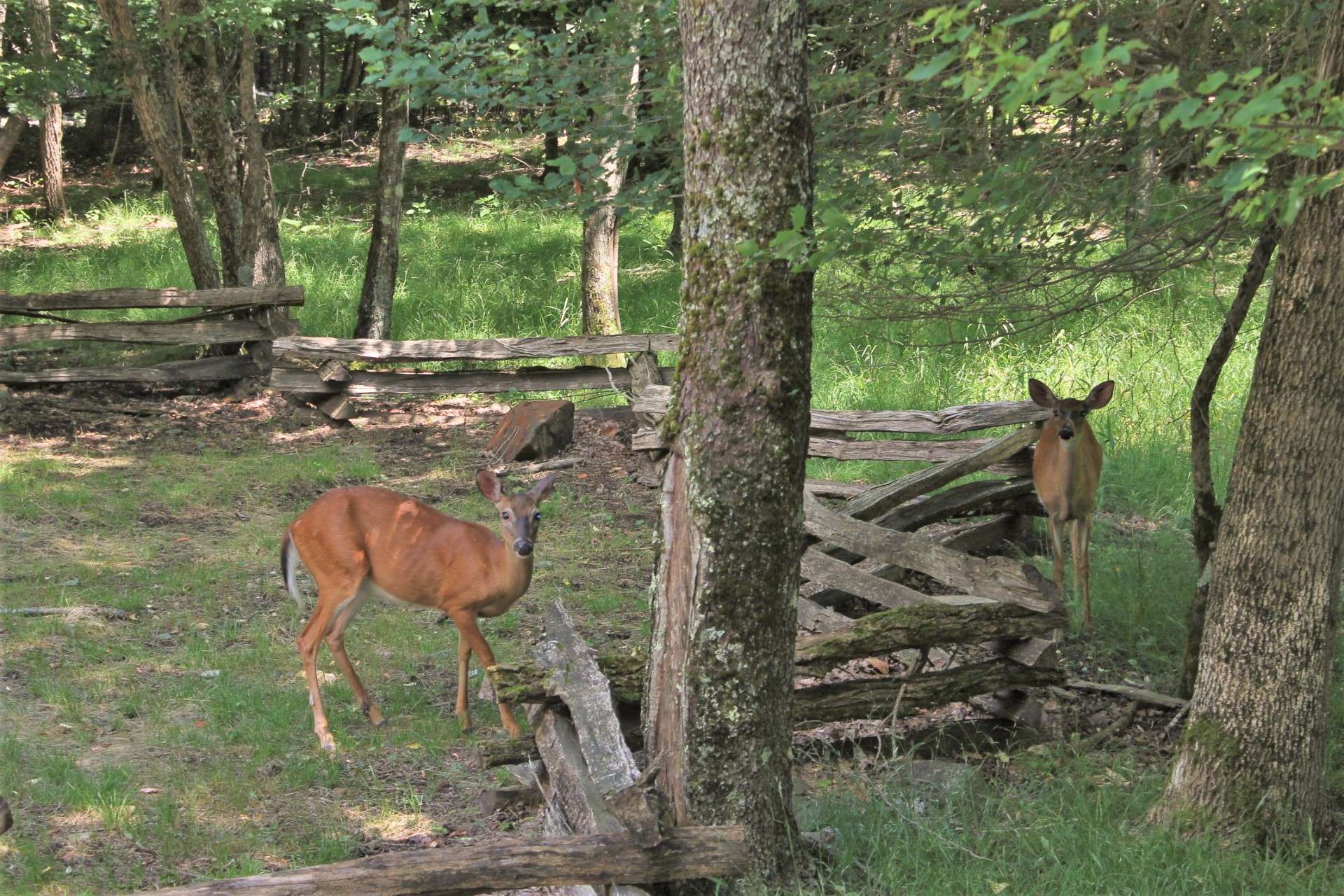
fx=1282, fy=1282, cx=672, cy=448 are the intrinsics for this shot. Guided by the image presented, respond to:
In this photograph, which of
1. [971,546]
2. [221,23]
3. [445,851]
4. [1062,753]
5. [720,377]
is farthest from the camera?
[221,23]

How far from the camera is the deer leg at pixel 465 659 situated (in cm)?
629

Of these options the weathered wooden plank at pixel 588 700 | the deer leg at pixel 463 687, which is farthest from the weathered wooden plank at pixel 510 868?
the deer leg at pixel 463 687

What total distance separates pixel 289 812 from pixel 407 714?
1220mm

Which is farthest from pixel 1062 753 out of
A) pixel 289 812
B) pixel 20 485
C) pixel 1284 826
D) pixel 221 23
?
pixel 221 23

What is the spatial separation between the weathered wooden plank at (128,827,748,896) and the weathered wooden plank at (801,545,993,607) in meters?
2.91

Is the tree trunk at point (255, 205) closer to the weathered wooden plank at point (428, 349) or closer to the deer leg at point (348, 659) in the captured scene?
A: the weathered wooden plank at point (428, 349)

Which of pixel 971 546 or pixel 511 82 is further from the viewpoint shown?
pixel 971 546

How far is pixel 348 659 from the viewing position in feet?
21.7

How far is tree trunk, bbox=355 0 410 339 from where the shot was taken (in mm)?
14141

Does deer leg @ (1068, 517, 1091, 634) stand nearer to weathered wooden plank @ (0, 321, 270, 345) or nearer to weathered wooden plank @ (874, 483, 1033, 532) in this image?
weathered wooden plank @ (874, 483, 1033, 532)

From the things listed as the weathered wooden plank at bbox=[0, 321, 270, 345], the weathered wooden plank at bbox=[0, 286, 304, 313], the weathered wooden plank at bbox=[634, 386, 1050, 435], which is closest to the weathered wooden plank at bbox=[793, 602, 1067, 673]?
the weathered wooden plank at bbox=[634, 386, 1050, 435]

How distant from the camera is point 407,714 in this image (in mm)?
6637

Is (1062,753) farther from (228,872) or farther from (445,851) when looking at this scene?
(228,872)

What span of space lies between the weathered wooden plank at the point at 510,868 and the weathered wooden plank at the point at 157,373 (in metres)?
10.2
